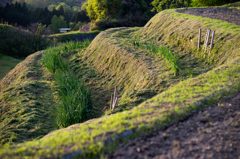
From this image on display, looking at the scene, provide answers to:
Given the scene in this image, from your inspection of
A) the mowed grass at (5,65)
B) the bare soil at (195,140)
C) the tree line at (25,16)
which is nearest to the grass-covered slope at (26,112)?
the bare soil at (195,140)

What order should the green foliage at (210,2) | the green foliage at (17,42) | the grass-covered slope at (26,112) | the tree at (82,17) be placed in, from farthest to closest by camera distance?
the tree at (82,17), the green foliage at (17,42), the green foliage at (210,2), the grass-covered slope at (26,112)

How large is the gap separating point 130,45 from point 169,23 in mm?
1833

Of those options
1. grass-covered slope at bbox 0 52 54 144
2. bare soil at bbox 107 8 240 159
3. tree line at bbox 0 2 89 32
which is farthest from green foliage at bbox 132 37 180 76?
tree line at bbox 0 2 89 32

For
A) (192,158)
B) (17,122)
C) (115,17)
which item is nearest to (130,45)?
(17,122)

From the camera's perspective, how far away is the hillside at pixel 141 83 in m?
2.09

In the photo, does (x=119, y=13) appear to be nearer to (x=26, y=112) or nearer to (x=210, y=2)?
(x=210, y=2)

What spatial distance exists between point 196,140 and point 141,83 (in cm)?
258

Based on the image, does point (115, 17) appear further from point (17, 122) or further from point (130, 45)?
point (17, 122)

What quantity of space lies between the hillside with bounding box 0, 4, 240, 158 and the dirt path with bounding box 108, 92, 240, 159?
106mm

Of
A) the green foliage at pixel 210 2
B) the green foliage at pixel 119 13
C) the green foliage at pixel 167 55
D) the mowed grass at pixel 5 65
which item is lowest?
the mowed grass at pixel 5 65

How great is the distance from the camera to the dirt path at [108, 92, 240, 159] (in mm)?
1867

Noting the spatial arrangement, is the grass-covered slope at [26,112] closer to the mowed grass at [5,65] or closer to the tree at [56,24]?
the mowed grass at [5,65]

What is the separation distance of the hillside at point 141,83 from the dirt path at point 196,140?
11 centimetres

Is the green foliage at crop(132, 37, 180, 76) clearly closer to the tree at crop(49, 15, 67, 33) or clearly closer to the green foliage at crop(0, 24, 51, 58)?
the green foliage at crop(0, 24, 51, 58)
